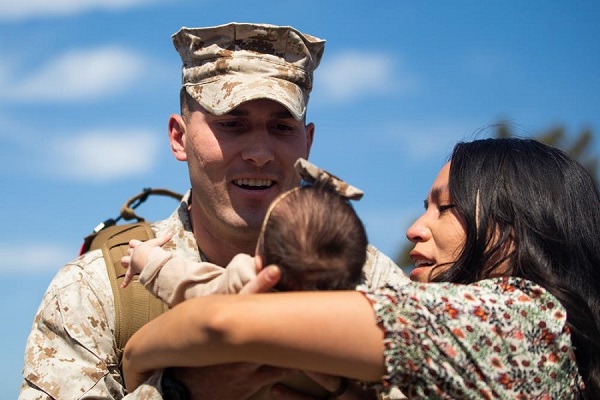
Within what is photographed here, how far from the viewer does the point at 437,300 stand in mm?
3277

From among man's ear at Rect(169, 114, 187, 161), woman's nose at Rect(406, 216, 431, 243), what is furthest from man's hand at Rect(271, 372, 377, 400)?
man's ear at Rect(169, 114, 187, 161)

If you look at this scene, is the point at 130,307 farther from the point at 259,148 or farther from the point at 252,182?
the point at 259,148

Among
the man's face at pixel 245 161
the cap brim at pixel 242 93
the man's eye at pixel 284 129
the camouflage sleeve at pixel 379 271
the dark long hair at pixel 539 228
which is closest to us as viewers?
the dark long hair at pixel 539 228

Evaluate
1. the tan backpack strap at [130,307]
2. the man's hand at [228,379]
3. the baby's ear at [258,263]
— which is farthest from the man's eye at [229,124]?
the baby's ear at [258,263]

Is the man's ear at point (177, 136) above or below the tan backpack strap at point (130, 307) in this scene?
above

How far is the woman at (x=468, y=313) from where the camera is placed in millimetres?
3127

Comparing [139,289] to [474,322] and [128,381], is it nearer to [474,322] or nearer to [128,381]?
[128,381]

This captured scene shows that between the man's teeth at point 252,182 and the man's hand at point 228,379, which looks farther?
A: the man's teeth at point 252,182

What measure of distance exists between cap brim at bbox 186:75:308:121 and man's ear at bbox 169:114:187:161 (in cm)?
A: 39

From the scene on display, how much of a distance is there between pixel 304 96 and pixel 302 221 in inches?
96.3

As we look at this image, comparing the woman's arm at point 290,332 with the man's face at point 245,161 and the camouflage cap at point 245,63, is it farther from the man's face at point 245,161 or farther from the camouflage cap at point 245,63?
the camouflage cap at point 245,63

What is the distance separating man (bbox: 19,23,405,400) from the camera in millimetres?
4719

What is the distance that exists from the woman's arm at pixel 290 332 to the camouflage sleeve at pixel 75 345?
1513 mm

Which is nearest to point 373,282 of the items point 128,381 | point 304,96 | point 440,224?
point 304,96
